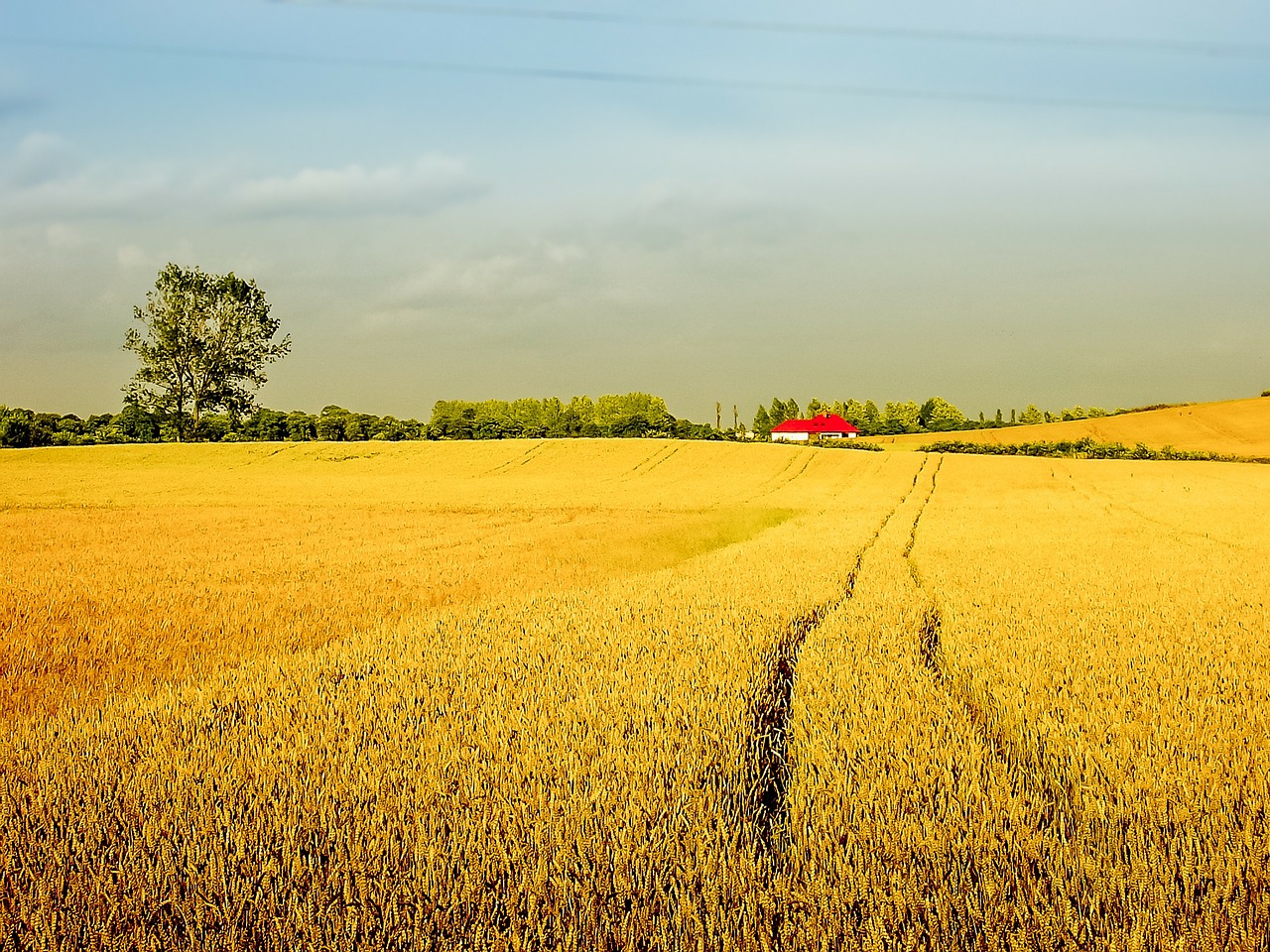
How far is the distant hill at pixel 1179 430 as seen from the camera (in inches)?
2468

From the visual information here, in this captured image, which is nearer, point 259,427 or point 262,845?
point 262,845

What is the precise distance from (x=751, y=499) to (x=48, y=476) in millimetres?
30348

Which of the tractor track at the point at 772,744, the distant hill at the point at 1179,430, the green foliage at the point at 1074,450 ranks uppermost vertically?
the distant hill at the point at 1179,430

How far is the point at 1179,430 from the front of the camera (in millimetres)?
67688

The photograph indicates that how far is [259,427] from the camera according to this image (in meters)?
65.9

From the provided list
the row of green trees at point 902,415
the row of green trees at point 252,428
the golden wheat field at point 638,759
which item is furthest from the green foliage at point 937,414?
the golden wheat field at point 638,759

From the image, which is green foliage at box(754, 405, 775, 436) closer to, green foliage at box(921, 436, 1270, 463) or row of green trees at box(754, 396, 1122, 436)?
row of green trees at box(754, 396, 1122, 436)

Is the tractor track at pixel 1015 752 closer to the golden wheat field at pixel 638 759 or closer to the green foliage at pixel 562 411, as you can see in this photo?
the golden wheat field at pixel 638 759

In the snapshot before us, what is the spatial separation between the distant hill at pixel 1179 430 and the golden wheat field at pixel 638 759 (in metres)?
58.0

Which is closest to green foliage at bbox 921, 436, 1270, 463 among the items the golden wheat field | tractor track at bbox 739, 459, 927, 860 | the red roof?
the golden wheat field

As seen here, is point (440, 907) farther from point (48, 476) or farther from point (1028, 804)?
point (48, 476)

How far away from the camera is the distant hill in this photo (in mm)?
62688

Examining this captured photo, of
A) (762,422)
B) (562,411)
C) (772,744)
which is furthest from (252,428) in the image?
(762,422)

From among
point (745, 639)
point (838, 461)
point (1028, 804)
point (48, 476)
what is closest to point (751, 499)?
point (838, 461)
